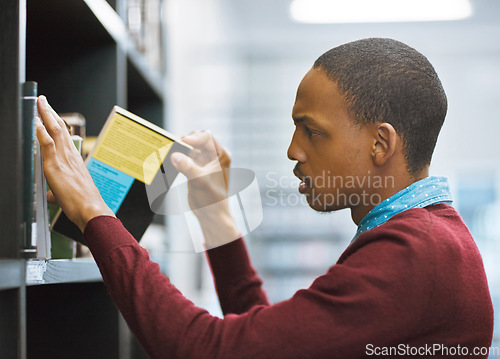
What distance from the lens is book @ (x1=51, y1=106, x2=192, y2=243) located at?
0.84m

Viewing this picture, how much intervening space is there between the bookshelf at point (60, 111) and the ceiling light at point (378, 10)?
217 cm

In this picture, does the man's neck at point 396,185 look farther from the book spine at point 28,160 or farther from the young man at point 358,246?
the book spine at point 28,160

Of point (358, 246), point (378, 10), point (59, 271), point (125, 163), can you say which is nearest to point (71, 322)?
point (59, 271)

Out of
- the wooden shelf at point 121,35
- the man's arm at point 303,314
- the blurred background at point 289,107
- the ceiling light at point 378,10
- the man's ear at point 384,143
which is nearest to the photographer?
the man's arm at point 303,314

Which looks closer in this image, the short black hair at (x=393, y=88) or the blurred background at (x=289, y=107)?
the short black hair at (x=393, y=88)

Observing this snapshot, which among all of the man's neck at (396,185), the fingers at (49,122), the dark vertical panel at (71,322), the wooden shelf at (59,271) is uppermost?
the fingers at (49,122)

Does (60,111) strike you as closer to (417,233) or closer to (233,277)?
(233,277)

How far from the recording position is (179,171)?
35.1 inches

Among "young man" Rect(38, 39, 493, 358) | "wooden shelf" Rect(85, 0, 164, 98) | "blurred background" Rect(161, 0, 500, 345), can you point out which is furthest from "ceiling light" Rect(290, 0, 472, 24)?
"young man" Rect(38, 39, 493, 358)

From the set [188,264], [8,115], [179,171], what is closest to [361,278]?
[179,171]

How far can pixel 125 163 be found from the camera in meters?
0.85

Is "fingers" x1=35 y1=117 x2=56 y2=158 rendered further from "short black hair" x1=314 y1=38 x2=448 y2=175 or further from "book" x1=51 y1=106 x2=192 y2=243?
"short black hair" x1=314 y1=38 x2=448 y2=175

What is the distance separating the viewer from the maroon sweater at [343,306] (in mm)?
635

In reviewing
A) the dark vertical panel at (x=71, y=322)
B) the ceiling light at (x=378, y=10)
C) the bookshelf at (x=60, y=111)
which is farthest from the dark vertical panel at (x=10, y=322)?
the ceiling light at (x=378, y=10)
